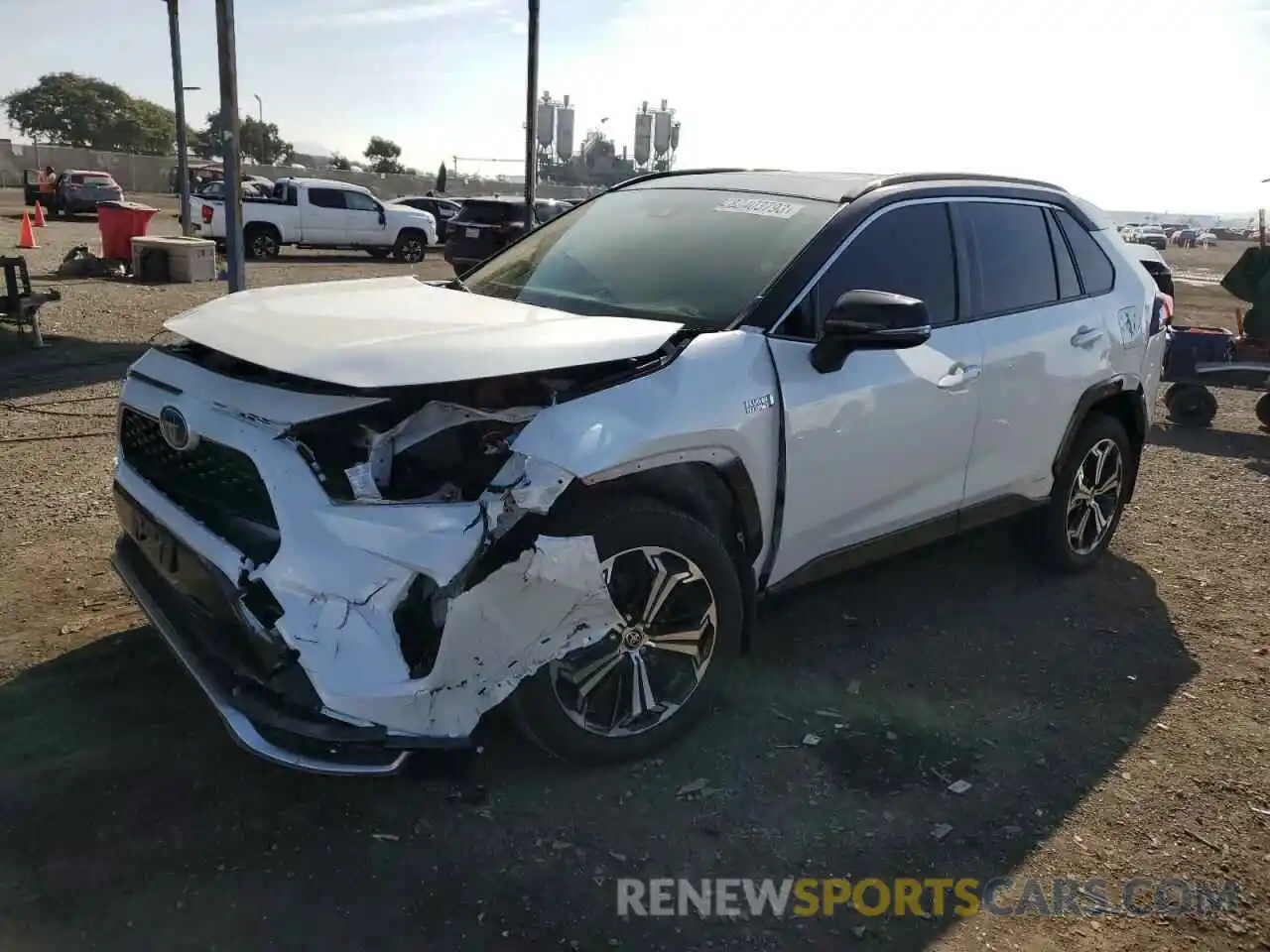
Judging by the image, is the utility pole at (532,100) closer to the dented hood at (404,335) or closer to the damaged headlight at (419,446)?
the dented hood at (404,335)

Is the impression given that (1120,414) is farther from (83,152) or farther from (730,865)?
(83,152)

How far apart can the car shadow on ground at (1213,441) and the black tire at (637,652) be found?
6.52m

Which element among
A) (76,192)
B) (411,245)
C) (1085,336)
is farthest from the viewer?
(76,192)

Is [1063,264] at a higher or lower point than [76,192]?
higher

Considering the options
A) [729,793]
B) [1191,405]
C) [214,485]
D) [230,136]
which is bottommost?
[729,793]

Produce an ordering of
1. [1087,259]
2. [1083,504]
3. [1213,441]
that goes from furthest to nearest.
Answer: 1. [1213,441]
2. [1083,504]
3. [1087,259]

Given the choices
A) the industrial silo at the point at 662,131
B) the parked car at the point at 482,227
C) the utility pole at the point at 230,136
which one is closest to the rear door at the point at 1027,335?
the utility pole at the point at 230,136

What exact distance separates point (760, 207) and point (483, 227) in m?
16.1

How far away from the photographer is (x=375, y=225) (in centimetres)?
2388

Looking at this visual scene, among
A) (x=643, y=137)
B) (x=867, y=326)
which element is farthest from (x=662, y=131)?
(x=867, y=326)

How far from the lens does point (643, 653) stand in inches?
120

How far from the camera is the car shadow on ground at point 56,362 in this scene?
811 centimetres

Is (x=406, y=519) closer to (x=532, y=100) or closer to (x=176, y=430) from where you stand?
(x=176, y=430)

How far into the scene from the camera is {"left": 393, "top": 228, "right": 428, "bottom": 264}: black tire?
80.1 feet
